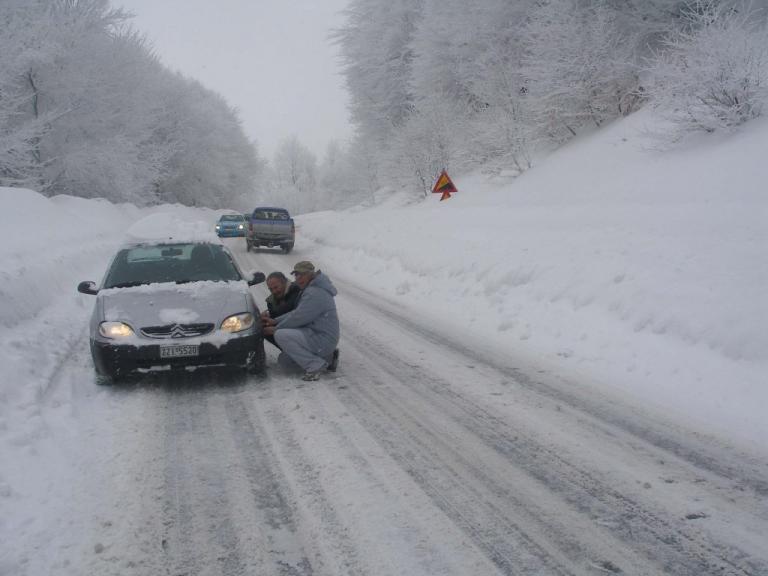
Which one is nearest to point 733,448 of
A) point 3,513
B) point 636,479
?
point 636,479

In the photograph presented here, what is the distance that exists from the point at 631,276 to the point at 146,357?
6.58m

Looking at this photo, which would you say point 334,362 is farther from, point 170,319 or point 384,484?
Result: point 384,484

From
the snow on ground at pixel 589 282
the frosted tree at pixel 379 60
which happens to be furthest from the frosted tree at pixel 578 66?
the frosted tree at pixel 379 60

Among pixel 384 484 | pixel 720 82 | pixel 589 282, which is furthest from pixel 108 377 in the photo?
pixel 720 82

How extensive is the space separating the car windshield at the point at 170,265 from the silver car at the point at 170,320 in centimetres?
1

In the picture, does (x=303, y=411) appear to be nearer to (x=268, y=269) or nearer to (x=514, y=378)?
(x=514, y=378)

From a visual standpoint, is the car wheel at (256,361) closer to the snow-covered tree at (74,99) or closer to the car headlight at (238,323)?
the car headlight at (238,323)

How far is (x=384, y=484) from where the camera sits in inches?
145

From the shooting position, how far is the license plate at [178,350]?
545cm

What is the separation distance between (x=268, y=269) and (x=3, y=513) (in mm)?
14705

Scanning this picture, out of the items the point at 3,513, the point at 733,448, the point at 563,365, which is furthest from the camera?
the point at 563,365

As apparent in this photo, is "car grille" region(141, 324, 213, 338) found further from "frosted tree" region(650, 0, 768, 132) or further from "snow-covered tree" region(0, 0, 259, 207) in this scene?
"snow-covered tree" region(0, 0, 259, 207)

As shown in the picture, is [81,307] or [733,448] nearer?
[733,448]

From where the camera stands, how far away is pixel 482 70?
24656 millimetres
